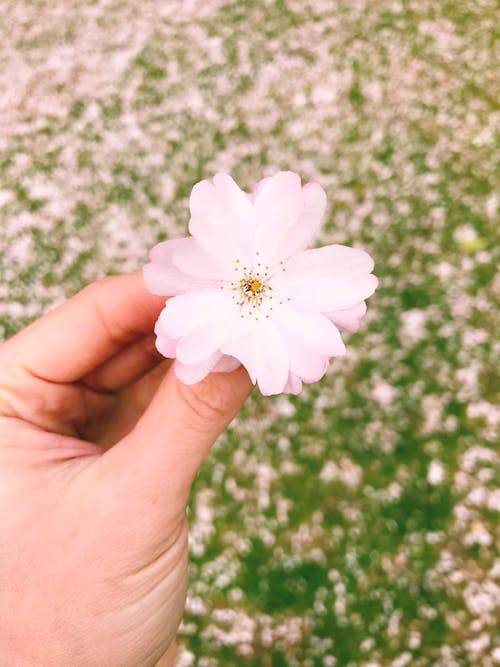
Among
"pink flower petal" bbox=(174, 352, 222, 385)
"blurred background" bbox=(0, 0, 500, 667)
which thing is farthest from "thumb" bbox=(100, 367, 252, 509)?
"blurred background" bbox=(0, 0, 500, 667)

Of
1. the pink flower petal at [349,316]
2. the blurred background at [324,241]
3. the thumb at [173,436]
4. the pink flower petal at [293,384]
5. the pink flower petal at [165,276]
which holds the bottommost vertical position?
the blurred background at [324,241]

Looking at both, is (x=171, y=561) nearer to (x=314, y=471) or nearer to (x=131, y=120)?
(x=314, y=471)

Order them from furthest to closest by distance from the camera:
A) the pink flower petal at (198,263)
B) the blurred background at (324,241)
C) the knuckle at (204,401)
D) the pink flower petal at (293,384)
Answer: the blurred background at (324,241) < the knuckle at (204,401) < the pink flower petal at (293,384) < the pink flower petal at (198,263)

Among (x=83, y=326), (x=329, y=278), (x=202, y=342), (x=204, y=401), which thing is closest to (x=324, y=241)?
(x=83, y=326)

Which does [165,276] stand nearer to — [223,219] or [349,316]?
[223,219]

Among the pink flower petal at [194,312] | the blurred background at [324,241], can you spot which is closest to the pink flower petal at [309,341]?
the pink flower petal at [194,312]

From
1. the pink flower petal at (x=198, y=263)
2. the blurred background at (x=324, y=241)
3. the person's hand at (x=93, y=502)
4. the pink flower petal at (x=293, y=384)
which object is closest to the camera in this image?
the pink flower petal at (x=198, y=263)

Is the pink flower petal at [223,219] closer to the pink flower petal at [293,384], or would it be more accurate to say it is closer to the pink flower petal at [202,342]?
the pink flower petal at [202,342]

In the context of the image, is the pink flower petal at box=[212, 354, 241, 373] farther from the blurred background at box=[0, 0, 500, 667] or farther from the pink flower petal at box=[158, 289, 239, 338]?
the blurred background at box=[0, 0, 500, 667]
